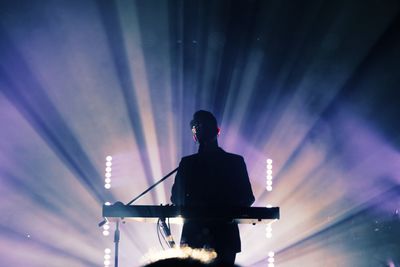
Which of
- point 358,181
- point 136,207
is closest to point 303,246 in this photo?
point 358,181

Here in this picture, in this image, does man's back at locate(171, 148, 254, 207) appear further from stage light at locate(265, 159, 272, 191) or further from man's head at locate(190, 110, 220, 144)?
stage light at locate(265, 159, 272, 191)

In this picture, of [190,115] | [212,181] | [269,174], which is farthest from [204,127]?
[190,115]

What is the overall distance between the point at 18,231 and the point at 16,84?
187 cm

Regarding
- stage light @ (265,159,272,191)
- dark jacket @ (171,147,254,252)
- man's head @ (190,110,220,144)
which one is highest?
stage light @ (265,159,272,191)

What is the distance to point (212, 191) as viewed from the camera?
2.87 meters

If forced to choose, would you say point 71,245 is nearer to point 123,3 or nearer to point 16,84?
point 16,84

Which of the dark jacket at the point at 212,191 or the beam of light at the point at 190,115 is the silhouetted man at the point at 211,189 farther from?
the beam of light at the point at 190,115

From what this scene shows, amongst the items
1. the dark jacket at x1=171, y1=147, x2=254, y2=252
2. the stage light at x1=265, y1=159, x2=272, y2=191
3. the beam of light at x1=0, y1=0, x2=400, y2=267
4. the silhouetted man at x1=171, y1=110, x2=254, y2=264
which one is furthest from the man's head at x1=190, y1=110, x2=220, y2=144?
the stage light at x1=265, y1=159, x2=272, y2=191

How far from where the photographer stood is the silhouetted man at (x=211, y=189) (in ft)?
9.03

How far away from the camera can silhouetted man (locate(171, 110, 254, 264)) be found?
9.03 feet

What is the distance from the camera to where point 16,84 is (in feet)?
17.5

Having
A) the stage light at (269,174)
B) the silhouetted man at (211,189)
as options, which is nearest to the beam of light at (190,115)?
the stage light at (269,174)

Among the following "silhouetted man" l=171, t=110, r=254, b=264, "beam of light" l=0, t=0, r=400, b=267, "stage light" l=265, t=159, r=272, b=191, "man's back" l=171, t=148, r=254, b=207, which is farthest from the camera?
"stage light" l=265, t=159, r=272, b=191

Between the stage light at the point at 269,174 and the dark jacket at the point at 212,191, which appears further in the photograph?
the stage light at the point at 269,174
